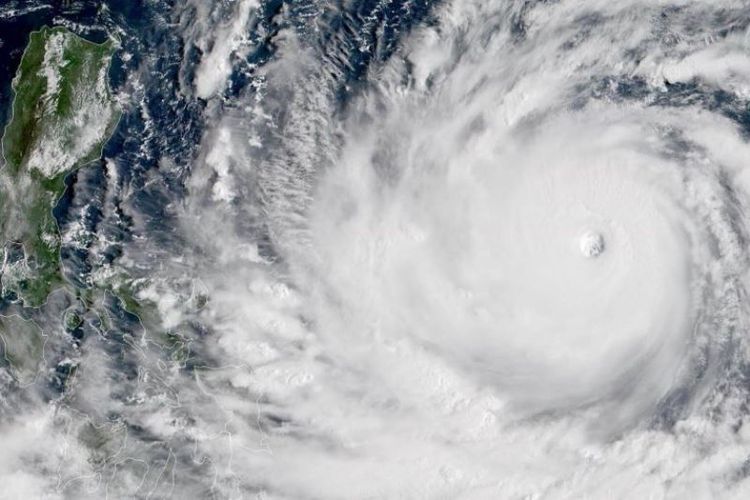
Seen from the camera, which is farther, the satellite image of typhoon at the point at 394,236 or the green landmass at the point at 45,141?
the green landmass at the point at 45,141

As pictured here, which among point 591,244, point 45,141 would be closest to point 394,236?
point 591,244

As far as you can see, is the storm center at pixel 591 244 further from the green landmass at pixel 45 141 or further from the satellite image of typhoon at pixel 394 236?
the green landmass at pixel 45 141

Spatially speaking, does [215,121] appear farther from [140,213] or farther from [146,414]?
[146,414]

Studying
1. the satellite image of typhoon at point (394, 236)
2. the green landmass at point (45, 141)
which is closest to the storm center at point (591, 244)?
the satellite image of typhoon at point (394, 236)

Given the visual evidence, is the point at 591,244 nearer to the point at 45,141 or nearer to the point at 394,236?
the point at 394,236

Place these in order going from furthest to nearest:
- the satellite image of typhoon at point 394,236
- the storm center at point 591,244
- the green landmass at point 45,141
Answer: the green landmass at point 45,141, the satellite image of typhoon at point 394,236, the storm center at point 591,244

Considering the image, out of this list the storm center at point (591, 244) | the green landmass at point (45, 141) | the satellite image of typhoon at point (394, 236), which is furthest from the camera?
the green landmass at point (45, 141)

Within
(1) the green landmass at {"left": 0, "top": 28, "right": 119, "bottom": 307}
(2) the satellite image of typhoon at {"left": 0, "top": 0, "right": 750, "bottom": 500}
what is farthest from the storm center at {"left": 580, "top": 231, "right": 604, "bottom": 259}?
(1) the green landmass at {"left": 0, "top": 28, "right": 119, "bottom": 307}
